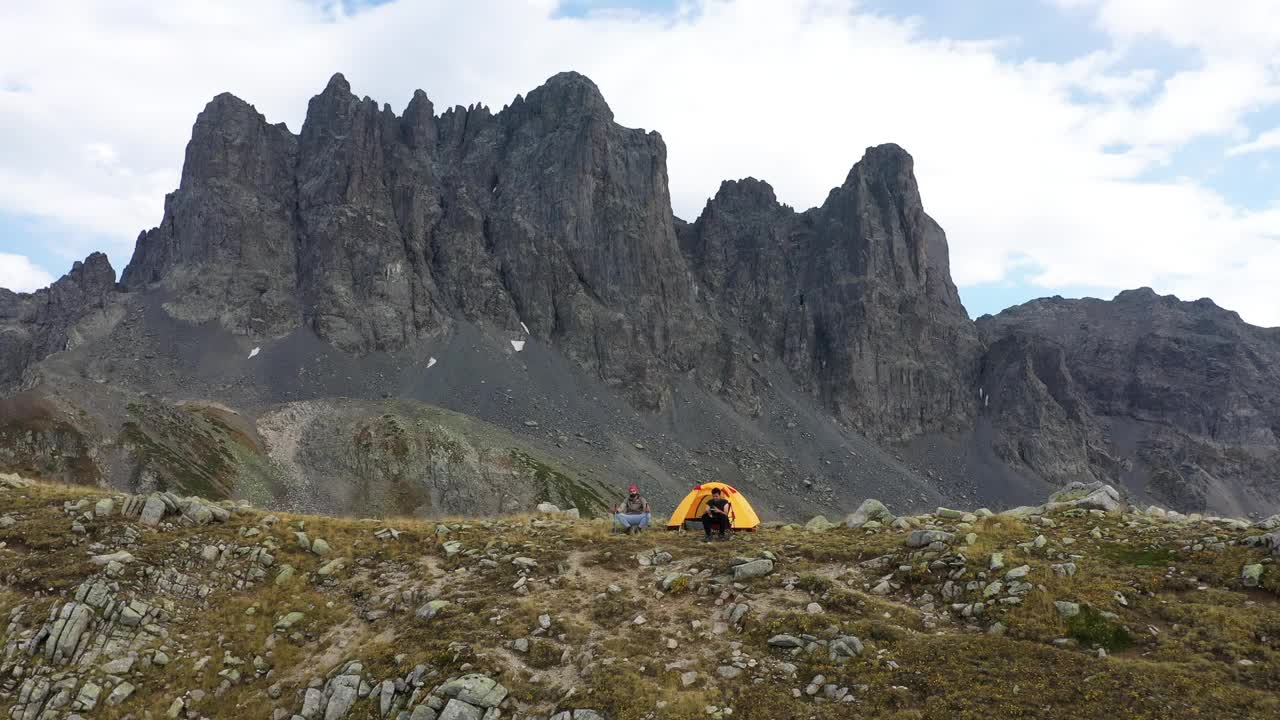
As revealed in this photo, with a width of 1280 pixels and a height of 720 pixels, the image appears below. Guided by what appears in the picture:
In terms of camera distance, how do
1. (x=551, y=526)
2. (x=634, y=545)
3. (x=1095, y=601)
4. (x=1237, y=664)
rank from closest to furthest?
(x=1237, y=664)
(x=1095, y=601)
(x=634, y=545)
(x=551, y=526)

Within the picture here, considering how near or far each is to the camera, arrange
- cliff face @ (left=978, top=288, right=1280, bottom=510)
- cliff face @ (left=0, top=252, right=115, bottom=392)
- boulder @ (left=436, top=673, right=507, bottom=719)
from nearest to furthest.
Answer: boulder @ (left=436, top=673, right=507, bottom=719), cliff face @ (left=0, top=252, right=115, bottom=392), cliff face @ (left=978, top=288, right=1280, bottom=510)

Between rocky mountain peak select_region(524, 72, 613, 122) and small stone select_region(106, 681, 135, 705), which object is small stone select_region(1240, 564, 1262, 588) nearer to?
small stone select_region(106, 681, 135, 705)

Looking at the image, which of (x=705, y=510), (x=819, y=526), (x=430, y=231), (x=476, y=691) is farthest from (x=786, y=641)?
(x=430, y=231)

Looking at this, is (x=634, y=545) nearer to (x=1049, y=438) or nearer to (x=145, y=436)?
(x=145, y=436)

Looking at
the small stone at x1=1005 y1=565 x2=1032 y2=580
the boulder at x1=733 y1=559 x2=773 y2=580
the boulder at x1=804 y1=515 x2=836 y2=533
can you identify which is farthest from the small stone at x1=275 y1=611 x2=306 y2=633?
the small stone at x1=1005 y1=565 x2=1032 y2=580

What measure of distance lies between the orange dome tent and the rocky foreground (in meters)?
3.54

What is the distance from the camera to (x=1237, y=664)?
40.2 ft

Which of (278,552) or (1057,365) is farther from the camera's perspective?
(1057,365)

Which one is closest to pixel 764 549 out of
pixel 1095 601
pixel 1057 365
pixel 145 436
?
pixel 1095 601

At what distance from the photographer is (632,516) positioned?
24547mm

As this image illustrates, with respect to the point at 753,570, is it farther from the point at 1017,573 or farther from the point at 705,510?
the point at 705,510

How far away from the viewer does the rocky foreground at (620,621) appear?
12391 millimetres

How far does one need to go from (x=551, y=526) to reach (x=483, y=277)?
12775 centimetres

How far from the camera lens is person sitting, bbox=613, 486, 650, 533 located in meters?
24.2
